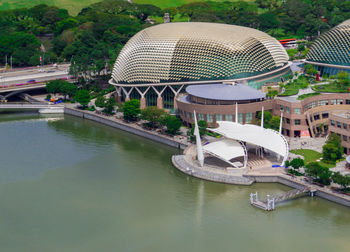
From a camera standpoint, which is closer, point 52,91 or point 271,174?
point 271,174

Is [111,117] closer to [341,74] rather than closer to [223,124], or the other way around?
[223,124]

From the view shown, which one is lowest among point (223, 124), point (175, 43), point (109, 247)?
point (109, 247)

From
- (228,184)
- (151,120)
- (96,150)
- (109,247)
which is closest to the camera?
(109,247)

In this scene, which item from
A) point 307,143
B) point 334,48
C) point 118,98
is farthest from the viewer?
point 118,98

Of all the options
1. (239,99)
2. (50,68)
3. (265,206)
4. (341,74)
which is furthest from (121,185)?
(50,68)

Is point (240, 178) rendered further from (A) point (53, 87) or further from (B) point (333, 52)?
(A) point (53, 87)

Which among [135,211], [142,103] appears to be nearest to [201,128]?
[142,103]

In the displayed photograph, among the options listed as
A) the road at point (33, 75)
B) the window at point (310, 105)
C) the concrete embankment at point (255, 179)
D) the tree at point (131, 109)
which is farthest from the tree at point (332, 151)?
the road at point (33, 75)
